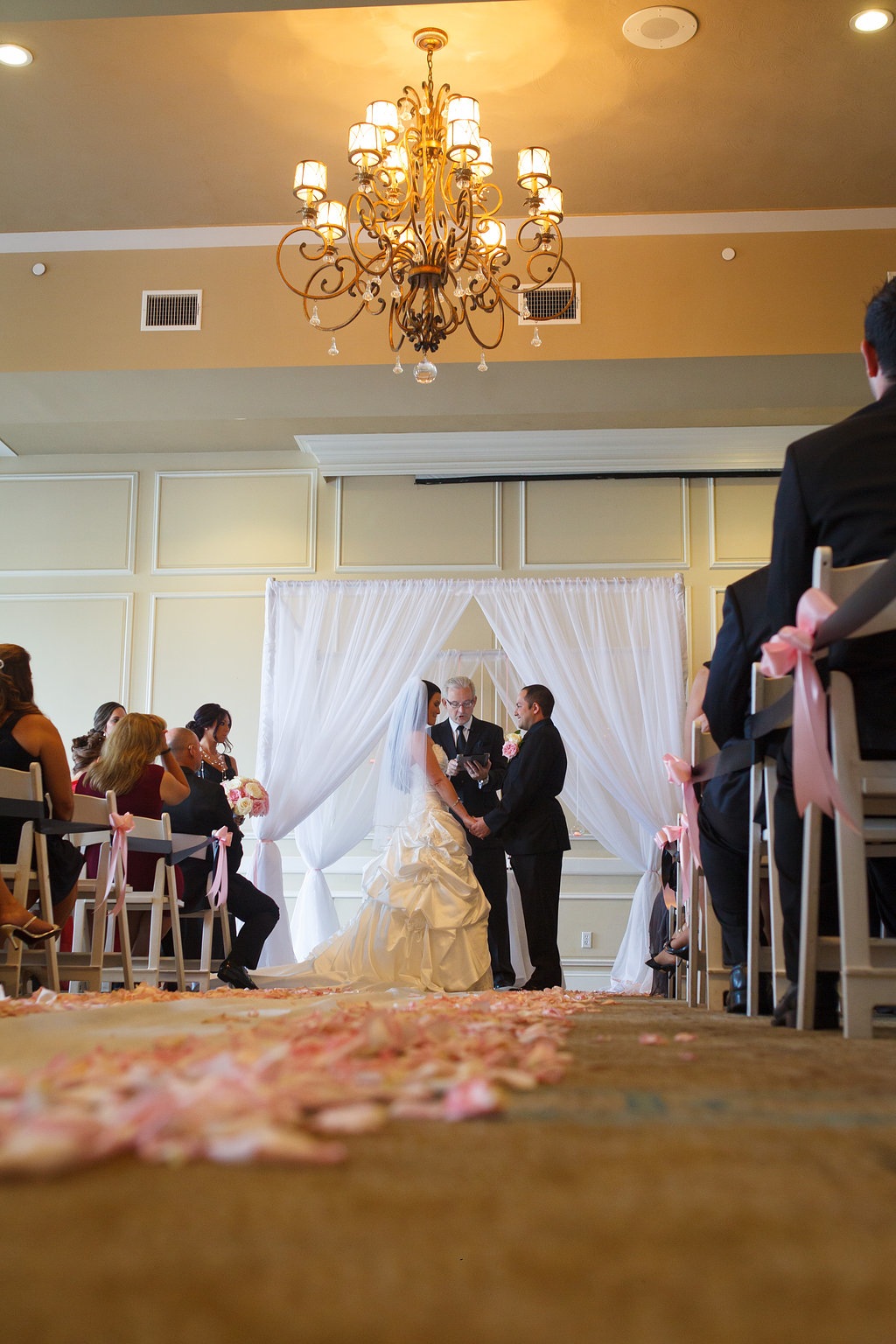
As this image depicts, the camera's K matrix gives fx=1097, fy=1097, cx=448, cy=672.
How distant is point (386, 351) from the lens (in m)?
5.76

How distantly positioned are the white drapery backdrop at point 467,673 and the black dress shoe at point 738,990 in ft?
14.2

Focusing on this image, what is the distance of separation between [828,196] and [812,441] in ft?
14.1

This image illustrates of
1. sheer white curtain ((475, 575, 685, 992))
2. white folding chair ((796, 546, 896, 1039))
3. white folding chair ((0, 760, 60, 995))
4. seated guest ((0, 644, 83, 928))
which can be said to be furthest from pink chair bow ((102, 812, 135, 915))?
sheer white curtain ((475, 575, 685, 992))

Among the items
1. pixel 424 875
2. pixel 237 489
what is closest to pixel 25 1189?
pixel 424 875

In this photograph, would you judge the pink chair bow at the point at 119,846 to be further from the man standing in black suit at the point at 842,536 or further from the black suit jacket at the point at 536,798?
the man standing in black suit at the point at 842,536

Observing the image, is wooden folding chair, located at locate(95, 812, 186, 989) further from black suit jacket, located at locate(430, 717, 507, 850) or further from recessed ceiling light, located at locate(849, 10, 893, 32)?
recessed ceiling light, located at locate(849, 10, 893, 32)

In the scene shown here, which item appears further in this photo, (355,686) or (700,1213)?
(355,686)

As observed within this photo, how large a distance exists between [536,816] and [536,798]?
0.32 ft

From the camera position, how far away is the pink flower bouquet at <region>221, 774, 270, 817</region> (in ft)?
20.6

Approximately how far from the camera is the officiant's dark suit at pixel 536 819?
18.8 ft

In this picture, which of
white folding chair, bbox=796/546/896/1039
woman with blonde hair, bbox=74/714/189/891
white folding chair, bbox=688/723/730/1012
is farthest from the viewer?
woman with blonde hair, bbox=74/714/189/891

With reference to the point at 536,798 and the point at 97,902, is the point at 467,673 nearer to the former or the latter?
the point at 536,798

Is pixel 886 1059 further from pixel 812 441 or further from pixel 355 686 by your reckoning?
pixel 355 686

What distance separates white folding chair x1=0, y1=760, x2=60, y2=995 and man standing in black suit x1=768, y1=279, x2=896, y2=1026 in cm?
206
